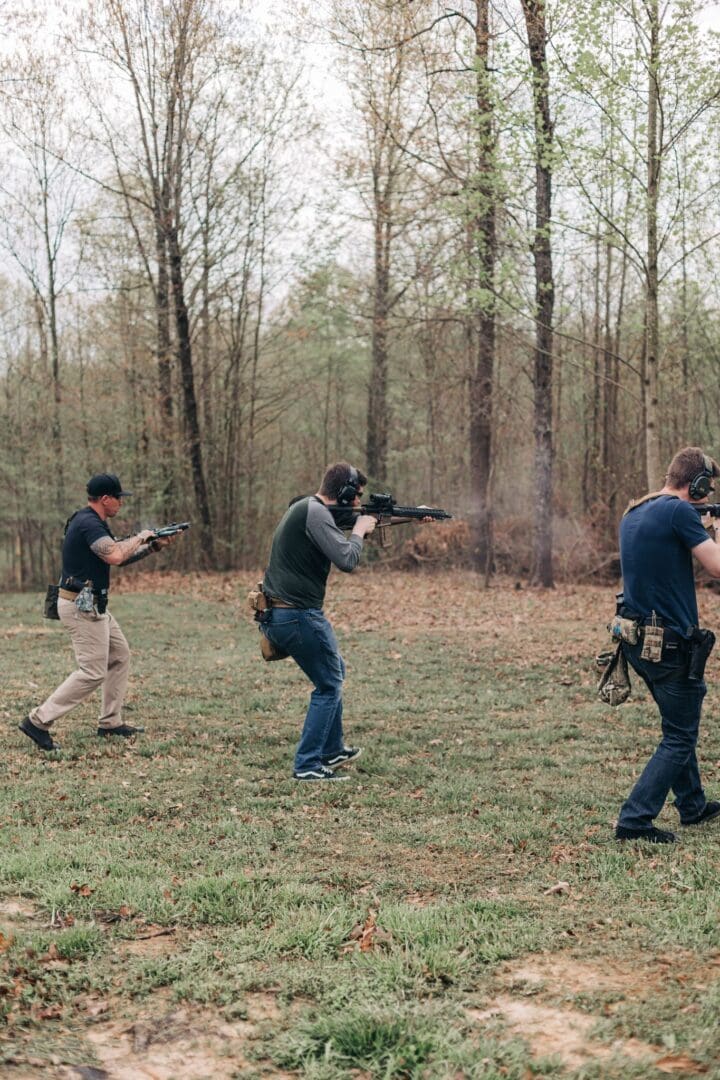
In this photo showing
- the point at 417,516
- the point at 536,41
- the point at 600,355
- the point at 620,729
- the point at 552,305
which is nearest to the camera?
the point at 417,516

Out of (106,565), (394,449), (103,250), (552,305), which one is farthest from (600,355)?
(106,565)

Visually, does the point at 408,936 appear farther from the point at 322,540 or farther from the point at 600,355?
the point at 600,355

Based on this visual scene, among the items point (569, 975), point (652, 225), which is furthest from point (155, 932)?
point (652, 225)

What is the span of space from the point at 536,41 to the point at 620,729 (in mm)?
10939

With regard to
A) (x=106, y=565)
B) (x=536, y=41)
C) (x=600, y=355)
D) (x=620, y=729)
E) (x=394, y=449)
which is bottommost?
(x=620, y=729)

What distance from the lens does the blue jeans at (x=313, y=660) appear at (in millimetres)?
7797

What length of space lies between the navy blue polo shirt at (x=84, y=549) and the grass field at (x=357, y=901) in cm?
147

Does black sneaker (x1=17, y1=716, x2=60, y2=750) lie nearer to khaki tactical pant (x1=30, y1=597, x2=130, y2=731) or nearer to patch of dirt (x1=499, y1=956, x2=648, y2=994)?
khaki tactical pant (x1=30, y1=597, x2=130, y2=731)

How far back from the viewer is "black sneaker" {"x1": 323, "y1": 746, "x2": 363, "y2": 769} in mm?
8241

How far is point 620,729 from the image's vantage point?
9.70 m

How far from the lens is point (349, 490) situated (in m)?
7.95

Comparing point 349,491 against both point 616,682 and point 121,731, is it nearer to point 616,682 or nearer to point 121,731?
point 616,682

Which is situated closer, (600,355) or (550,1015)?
(550,1015)

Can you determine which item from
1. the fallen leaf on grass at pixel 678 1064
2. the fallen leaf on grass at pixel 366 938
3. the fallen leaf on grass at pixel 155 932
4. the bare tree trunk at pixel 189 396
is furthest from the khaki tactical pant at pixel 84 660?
the bare tree trunk at pixel 189 396
